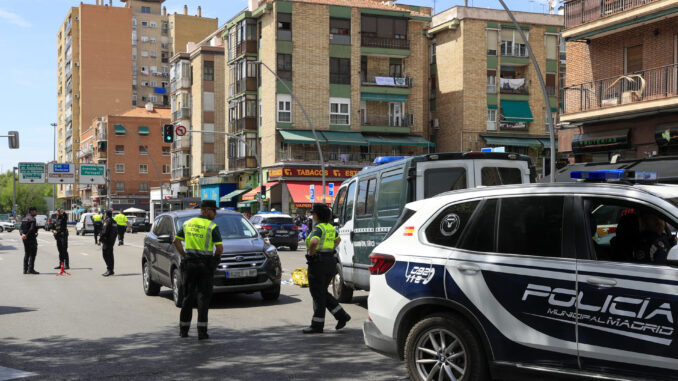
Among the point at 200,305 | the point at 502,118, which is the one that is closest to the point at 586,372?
the point at 200,305

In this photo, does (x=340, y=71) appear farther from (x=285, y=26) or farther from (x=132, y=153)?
(x=132, y=153)

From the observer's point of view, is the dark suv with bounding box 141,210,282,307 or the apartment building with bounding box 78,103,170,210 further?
the apartment building with bounding box 78,103,170,210

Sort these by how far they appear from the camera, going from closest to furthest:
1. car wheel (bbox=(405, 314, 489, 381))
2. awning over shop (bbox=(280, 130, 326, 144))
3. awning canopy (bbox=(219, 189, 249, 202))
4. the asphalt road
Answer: car wheel (bbox=(405, 314, 489, 381)) < the asphalt road < awning over shop (bbox=(280, 130, 326, 144)) < awning canopy (bbox=(219, 189, 249, 202))

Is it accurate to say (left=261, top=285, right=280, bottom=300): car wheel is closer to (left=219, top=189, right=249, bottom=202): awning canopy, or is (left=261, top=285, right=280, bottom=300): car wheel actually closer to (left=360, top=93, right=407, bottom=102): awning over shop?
(left=360, top=93, right=407, bottom=102): awning over shop

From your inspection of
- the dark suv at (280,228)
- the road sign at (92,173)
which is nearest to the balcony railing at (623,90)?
the dark suv at (280,228)

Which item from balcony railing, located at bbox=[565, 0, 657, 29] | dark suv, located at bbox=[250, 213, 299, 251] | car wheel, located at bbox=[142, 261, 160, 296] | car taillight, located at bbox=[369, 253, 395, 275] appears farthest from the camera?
dark suv, located at bbox=[250, 213, 299, 251]

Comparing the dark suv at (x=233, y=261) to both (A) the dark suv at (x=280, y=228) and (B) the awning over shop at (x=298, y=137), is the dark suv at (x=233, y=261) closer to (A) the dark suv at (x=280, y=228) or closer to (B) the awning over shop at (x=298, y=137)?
(A) the dark suv at (x=280, y=228)

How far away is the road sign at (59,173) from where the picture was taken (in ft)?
243

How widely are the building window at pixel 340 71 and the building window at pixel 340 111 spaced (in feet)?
4.36

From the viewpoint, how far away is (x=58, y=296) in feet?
46.8

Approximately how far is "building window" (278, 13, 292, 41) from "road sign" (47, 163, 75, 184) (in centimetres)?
3508

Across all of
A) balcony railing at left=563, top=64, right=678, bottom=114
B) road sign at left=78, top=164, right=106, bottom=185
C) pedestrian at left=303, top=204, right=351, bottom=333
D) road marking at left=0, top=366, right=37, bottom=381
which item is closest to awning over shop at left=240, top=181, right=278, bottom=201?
balcony railing at left=563, top=64, right=678, bottom=114

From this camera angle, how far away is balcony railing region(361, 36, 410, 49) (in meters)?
52.2

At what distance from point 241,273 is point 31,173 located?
68092 mm
